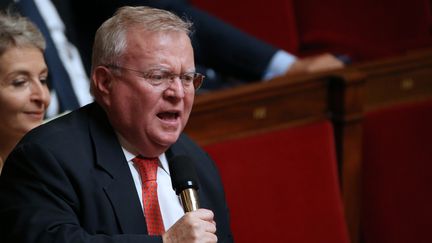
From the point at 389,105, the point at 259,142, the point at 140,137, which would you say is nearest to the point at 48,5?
the point at 259,142

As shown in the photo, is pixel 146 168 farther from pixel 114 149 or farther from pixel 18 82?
pixel 18 82

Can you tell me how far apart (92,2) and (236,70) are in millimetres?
335

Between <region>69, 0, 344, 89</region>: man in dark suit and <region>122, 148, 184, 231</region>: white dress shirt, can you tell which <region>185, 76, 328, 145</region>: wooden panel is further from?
<region>122, 148, 184, 231</region>: white dress shirt

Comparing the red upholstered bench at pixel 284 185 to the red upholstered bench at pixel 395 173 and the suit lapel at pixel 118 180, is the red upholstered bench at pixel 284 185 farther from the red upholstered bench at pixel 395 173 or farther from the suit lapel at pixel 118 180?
the suit lapel at pixel 118 180

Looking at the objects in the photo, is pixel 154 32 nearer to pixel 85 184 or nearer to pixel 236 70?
pixel 85 184

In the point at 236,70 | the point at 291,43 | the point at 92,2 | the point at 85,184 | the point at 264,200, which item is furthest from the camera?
the point at 291,43

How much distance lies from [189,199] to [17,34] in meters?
0.35

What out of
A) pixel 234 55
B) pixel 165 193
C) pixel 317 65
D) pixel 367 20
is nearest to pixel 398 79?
pixel 317 65

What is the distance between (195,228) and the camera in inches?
27.9

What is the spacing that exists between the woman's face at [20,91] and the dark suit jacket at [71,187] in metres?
0.14

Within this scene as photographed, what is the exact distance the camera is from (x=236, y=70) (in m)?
1.53

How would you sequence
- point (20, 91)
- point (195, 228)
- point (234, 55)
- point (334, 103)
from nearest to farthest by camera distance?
point (195, 228) < point (20, 91) < point (334, 103) < point (234, 55)

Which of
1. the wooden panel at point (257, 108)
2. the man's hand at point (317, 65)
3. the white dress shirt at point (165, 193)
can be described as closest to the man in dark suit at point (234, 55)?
the man's hand at point (317, 65)

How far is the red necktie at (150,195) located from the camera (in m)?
0.83
